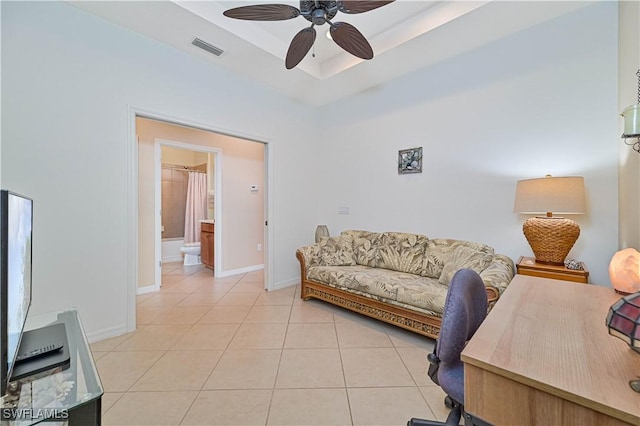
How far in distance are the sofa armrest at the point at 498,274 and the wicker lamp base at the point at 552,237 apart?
25cm

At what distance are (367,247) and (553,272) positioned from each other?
182cm

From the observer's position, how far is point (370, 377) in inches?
70.5

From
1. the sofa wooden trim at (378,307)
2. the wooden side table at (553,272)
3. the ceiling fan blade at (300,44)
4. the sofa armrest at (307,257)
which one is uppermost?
the ceiling fan blade at (300,44)

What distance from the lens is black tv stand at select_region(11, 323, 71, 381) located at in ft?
3.07

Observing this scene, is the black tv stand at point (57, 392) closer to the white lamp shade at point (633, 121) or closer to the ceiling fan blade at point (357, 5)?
the ceiling fan blade at point (357, 5)

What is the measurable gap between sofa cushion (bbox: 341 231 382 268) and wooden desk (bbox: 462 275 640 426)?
90.8 inches

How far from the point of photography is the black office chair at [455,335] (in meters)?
1.04

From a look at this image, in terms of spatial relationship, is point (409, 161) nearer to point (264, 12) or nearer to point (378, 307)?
point (378, 307)

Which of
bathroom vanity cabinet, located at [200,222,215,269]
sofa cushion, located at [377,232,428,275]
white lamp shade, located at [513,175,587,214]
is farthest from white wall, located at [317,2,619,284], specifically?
bathroom vanity cabinet, located at [200,222,215,269]

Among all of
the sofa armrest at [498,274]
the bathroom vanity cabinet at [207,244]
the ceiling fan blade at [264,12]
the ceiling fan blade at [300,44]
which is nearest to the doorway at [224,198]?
the bathroom vanity cabinet at [207,244]

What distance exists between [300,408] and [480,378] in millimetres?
1170

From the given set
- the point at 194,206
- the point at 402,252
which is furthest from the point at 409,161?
the point at 194,206

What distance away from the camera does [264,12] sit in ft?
5.82

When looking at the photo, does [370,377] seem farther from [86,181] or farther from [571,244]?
[86,181]
